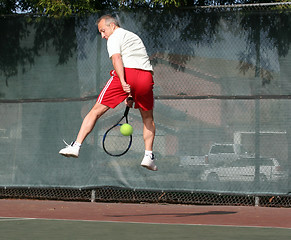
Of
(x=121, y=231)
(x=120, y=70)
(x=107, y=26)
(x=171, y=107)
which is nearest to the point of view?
(x=121, y=231)

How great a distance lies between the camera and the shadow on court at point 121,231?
543 centimetres

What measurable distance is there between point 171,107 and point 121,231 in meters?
3.17

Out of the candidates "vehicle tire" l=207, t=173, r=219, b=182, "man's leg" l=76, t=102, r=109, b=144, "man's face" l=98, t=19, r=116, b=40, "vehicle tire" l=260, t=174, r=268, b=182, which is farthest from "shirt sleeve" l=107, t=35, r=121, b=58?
"vehicle tire" l=260, t=174, r=268, b=182

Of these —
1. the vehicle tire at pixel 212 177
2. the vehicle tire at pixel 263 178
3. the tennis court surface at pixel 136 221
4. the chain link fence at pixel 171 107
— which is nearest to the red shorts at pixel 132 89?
the tennis court surface at pixel 136 221

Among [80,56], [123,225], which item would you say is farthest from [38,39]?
[123,225]

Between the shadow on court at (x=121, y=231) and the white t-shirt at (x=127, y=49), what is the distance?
164 centimetres

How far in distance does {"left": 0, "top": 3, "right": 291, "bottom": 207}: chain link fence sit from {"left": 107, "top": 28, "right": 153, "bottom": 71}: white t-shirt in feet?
6.09

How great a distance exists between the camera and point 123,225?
6320mm

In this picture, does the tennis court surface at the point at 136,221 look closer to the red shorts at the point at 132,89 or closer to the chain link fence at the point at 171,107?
the chain link fence at the point at 171,107

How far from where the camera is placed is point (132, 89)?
→ 6.88 meters

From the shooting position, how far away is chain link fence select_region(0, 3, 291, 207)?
844 cm

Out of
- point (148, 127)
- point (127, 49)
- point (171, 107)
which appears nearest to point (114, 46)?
point (127, 49)

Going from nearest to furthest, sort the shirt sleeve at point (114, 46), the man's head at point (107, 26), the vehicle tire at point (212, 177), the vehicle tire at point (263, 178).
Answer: the shirt sleeve at point (114, 46)
the man's head at point (107, 26)
the vehicle tire at point (263, 178)
the vehicle tire at point (212, 177)

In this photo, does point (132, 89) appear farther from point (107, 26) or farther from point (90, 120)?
point (107, 26)
